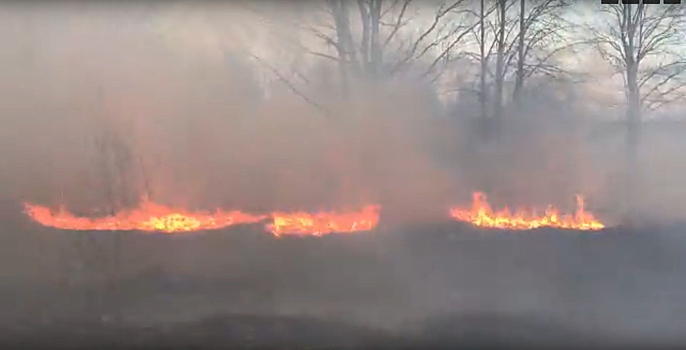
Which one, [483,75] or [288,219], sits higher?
[483,75]

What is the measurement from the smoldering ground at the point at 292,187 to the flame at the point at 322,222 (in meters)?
0.02

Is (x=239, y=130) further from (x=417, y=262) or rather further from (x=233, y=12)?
(x=417, y=262)

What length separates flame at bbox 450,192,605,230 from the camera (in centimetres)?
175

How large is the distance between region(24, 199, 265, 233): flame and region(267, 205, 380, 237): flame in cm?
5

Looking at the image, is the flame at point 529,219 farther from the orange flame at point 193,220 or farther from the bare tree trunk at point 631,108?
the orange flame at point 193,220

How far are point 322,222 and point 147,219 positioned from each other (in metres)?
0.44

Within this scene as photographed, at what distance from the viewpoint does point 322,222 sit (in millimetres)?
1748

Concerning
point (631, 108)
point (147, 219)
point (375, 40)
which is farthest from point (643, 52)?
point (147, 219)

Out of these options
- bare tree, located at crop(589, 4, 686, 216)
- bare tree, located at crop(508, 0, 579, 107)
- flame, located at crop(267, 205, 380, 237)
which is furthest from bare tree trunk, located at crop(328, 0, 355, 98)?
bare tree, located at crop(589, 4, 686, 216)

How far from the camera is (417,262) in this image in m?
1.76

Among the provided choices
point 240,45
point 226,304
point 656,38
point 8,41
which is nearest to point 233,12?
point 240,45

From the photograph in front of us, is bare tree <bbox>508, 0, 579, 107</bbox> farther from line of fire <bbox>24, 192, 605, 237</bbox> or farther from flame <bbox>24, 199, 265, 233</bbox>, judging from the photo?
flame <bbox>24, 199, 265, 233</bbox>

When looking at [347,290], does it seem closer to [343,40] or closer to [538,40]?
[343,40]

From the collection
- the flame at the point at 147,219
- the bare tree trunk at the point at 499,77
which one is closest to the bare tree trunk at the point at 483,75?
the bare tree trunk at the point at 499,77
